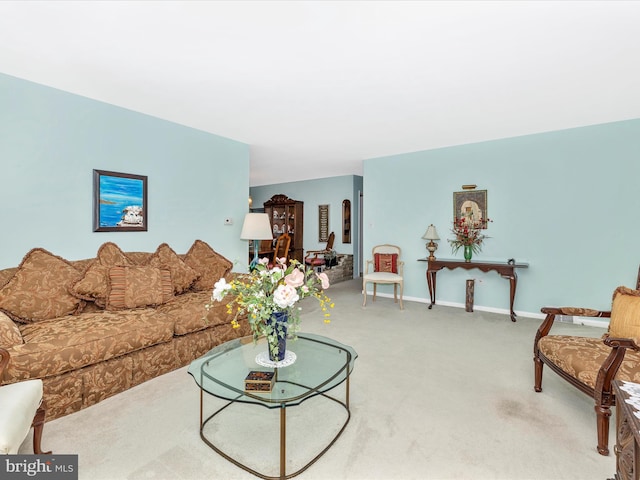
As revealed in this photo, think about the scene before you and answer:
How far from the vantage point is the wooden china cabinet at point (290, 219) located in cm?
836

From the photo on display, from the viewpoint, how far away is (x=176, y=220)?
3.86 meters

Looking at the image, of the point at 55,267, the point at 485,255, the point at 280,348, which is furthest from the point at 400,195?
the point at 55,267

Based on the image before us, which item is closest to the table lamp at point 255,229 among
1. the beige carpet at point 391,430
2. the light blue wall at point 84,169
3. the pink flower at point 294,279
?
the light blue wall at point 84,169

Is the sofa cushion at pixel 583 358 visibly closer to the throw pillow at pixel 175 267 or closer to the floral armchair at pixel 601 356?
the floral armchair at pixel 601 356

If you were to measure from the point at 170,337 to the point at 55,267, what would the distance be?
1177 mm

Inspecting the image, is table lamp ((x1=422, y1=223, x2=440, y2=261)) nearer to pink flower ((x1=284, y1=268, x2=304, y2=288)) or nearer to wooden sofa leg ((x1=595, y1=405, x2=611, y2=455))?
wooden sofa leg ((x1=595, y1=405, x2=611, y2=455))

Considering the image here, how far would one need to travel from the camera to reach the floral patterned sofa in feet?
6.81

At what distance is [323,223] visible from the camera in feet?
26.4

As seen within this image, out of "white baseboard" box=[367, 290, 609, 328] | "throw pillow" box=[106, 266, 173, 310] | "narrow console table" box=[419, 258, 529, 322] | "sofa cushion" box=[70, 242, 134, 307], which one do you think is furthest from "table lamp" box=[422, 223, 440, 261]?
"sofa cushion" box=[70, 242, 134, 307]

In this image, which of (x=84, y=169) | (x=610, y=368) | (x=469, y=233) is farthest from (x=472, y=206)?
(x=84, y=169)

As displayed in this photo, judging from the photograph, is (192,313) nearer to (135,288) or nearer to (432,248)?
(135,288)

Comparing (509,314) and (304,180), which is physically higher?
(304,180)

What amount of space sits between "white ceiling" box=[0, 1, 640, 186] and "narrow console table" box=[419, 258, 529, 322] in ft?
6.04

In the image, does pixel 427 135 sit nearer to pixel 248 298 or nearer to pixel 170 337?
pixel 248 298
